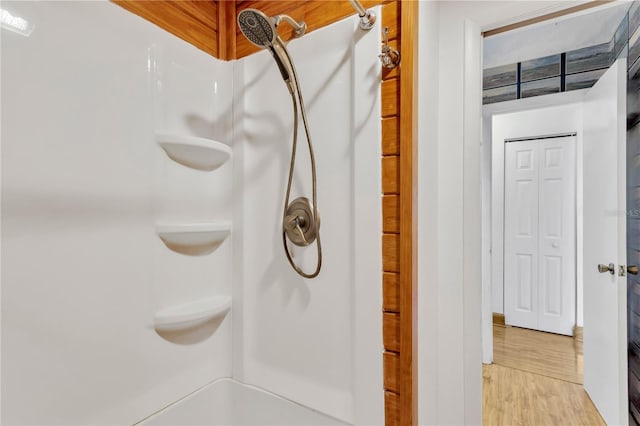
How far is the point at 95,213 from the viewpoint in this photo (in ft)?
2.85

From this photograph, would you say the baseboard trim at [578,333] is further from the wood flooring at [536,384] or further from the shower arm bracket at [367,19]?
the shower arm bracket at [367,19]

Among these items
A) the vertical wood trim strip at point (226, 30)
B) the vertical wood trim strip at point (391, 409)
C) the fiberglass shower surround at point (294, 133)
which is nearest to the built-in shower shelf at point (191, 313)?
the fiberglass shower surround at point (294, 133)

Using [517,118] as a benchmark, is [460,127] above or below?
below

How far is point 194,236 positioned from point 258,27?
0.72 meters

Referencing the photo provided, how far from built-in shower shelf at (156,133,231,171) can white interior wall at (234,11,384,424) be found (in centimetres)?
9

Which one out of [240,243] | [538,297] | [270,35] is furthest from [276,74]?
[538,297]

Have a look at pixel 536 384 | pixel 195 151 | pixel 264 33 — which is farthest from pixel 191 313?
pixel 536 384

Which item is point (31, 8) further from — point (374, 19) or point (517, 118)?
point (517, 118)

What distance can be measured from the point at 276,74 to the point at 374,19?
389 mm

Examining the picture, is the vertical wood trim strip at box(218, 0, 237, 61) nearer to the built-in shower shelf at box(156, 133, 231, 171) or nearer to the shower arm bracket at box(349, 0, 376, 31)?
the built-in shower shelf at box(156, 133, 231, 171)

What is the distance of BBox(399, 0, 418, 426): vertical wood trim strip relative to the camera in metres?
0.87

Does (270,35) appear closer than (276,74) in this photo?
Yes

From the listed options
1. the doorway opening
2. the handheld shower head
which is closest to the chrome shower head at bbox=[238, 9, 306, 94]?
the handheld shower head

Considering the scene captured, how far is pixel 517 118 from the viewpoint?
241 cm
